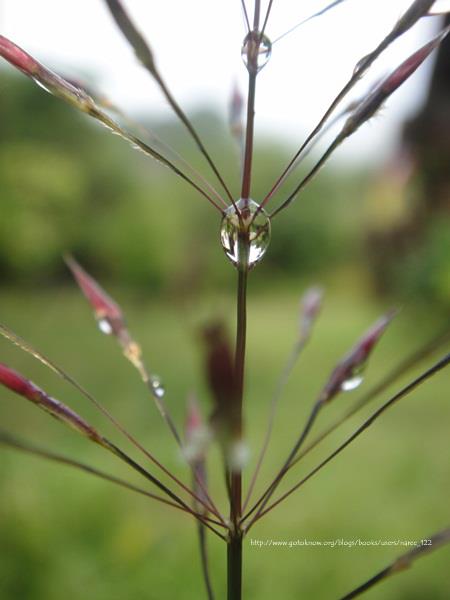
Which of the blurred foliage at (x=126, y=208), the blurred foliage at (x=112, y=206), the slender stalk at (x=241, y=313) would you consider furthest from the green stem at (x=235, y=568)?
the blurred foliage at (x=112, y=206)

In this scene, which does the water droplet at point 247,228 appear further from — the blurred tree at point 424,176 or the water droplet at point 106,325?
the blurred tree at point 424,176

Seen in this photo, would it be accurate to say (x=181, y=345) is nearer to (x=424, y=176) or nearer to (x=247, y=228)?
(x=424, y=176)

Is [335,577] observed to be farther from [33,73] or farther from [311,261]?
[311,261]

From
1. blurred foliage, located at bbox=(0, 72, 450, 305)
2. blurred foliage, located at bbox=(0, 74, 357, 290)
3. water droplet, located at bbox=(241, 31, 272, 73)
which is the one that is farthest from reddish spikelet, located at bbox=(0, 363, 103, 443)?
blurred foliage, located at bbox=(0, 74, 357, 290)

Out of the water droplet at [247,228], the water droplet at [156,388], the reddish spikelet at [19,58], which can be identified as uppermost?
the reddish spikelet at [19,58]

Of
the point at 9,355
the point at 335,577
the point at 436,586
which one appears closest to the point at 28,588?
the point at 335,577

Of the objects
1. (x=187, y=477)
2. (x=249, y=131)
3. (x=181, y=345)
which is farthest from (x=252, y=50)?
(x=181, y=345)

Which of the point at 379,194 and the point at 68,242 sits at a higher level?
the point at 68,242
